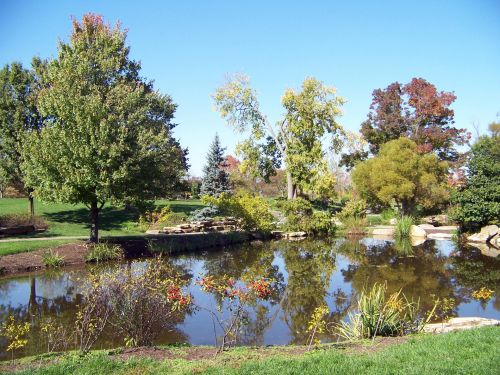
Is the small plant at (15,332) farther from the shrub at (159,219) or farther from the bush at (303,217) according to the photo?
the bush at (303,217)

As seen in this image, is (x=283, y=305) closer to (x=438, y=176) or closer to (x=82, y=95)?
(x=82, y=95)

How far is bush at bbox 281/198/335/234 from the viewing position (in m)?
28.7

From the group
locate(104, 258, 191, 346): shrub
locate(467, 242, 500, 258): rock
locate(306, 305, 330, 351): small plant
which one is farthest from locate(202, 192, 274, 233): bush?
locate(104, 258, 191, 346): shrub

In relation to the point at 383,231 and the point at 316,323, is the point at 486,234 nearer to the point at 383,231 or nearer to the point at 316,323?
the point at 383,231

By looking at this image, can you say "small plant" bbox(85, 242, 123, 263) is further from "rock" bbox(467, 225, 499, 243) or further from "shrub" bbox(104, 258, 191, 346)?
"rock" bbox(467, 225, 499, 243)

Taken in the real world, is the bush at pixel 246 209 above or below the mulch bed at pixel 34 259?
above

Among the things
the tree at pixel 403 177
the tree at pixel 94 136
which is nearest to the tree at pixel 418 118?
the tree at pixel 403 177

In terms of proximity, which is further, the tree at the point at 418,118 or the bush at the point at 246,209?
the tree at the point at 418,118

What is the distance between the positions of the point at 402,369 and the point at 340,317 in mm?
4798

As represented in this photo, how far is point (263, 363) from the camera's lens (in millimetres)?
5625

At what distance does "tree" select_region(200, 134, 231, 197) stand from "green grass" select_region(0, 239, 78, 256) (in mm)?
21725

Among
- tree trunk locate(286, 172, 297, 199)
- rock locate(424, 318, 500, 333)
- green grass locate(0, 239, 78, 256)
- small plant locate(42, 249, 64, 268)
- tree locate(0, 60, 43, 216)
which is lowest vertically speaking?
rock locate(424, 318, 500, 333)

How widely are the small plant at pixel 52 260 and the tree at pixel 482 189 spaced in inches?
845

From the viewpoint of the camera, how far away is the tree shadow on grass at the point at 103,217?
24.5 metres
